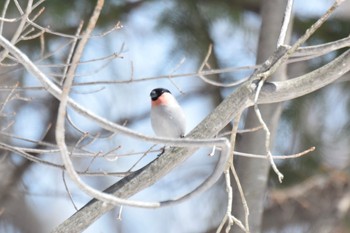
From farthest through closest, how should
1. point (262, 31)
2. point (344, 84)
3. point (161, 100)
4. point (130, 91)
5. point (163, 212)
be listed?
point (163, 212) < point (130, 91) < point (344, 84) < point (262, 31) < point (161, 100)

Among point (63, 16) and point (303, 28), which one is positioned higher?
point (63, 16)

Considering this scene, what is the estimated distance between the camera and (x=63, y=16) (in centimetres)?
407

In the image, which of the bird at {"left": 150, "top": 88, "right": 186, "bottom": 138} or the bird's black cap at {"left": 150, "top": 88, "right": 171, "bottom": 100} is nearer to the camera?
the bird at {"left": 150, "top": 88, "right": 186, "bottom": 138}

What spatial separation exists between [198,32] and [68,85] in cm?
287

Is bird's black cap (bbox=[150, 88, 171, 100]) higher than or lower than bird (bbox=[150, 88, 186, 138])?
higher

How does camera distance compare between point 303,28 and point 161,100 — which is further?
point 303,28

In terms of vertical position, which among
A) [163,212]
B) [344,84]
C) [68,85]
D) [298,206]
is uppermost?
[163,212]

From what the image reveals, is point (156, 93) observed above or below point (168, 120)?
above

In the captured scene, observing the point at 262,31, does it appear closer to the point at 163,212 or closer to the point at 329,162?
the point at 329,162

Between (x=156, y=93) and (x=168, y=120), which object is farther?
(x=156, y=93)

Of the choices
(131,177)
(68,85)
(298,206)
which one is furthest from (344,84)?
(68,85)

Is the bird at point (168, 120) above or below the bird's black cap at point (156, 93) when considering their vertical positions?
below

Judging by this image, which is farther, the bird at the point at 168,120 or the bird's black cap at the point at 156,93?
the bird's black cap at the point at 156,93

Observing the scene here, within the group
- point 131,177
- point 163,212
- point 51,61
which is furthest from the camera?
point 163,212
